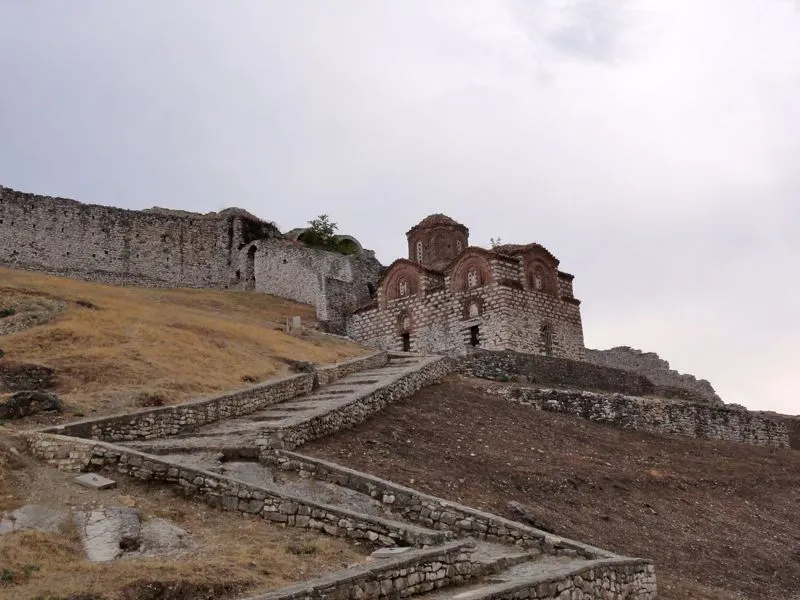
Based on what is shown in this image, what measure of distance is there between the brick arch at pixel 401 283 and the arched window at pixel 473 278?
281 cm

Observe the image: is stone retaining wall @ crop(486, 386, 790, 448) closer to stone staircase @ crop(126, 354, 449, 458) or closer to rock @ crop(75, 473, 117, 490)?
stone staircase @ crop(126, 354, 449, 458)

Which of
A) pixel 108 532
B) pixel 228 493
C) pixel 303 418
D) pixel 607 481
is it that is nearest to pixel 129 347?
pixel 303 418

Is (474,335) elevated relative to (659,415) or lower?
elevated

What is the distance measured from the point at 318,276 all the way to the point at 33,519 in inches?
1232

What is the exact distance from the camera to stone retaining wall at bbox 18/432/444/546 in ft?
34.4

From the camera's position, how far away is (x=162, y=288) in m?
44.9

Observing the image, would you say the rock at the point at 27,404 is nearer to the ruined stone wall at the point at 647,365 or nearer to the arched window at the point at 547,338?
the arched window at the point at 547,338

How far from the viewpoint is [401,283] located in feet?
120

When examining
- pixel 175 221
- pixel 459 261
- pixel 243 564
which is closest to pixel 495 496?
pixel 243 564

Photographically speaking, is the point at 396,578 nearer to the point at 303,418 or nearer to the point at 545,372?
the point at 303,418

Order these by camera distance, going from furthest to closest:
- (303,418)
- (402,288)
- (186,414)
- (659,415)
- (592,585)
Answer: (402,288)
(659,415)
(186,414)
(303,418)
(592,585)

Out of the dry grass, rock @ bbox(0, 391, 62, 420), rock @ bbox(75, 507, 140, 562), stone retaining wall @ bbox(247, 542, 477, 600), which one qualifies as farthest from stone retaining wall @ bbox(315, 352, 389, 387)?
stone retaining wall @ bbox(247, 542, 477, 600)

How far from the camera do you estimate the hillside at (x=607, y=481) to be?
14109 millimetres

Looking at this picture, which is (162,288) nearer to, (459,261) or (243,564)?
(459,261)
